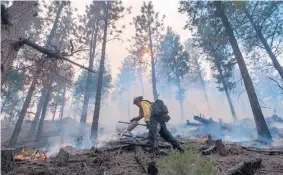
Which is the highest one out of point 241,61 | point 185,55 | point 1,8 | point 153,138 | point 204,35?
point 185,55

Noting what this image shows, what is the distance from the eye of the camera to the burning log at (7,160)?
4066mm

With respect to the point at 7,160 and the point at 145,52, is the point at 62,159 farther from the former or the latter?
the point at 145,52

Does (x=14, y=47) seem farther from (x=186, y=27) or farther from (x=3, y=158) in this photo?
(x=186, y=27)

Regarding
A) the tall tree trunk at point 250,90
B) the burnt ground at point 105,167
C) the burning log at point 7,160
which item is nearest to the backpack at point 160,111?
the burnt ground at point 105,167

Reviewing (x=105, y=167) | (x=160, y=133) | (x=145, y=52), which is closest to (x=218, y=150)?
(x=160, y=133)

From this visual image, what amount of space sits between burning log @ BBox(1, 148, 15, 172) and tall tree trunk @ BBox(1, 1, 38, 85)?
1.53 m

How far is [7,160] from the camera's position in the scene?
4137 millimetres

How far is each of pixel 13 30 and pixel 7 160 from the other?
2.67 m

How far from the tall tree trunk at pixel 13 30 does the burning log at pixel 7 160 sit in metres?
1.53

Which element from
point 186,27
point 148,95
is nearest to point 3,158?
point 186,27

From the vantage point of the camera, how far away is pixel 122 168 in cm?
436

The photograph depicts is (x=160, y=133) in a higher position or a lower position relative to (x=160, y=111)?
lower

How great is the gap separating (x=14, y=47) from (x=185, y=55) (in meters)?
29.9

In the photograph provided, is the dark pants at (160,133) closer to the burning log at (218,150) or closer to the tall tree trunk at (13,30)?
the burning log at (218,150)
